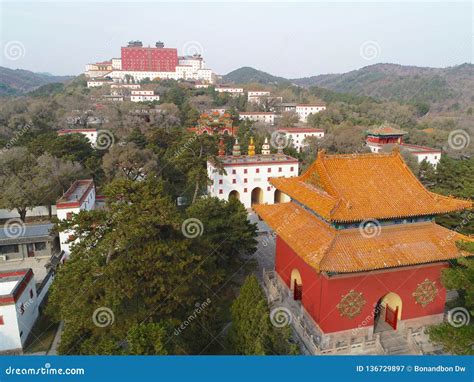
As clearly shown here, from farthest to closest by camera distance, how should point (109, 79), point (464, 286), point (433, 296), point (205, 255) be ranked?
point (109, 79) < point (205, 255) < point (433, 296) < point (464, 286)

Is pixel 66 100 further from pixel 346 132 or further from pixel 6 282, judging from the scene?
pixel 6 282

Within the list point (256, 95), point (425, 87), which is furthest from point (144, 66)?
point (425, 87)

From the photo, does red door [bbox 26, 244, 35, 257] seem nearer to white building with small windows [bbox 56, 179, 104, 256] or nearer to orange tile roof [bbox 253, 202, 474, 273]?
white building with small windows [bbox 56, 179, 104, 256]

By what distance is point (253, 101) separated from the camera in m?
89.2

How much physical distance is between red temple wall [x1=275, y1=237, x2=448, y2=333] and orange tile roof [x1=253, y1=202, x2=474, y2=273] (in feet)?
2.72

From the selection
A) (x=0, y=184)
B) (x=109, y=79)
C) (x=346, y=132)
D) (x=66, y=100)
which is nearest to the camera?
(x=0, y=184)

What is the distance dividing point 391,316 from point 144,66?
116631mm

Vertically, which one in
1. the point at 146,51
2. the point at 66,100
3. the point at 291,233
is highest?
the point at 146,51

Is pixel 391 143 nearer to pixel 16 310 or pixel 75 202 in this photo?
pixel 75 202

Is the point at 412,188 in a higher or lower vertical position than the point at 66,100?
lower

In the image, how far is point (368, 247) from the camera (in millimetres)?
12594

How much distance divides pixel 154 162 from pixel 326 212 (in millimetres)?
22784

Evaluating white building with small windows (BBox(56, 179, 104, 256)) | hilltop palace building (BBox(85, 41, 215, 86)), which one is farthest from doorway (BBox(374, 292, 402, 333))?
hilltop palace building (BBox(85, 41, 215, 86))

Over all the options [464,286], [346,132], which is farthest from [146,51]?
[464,286]
